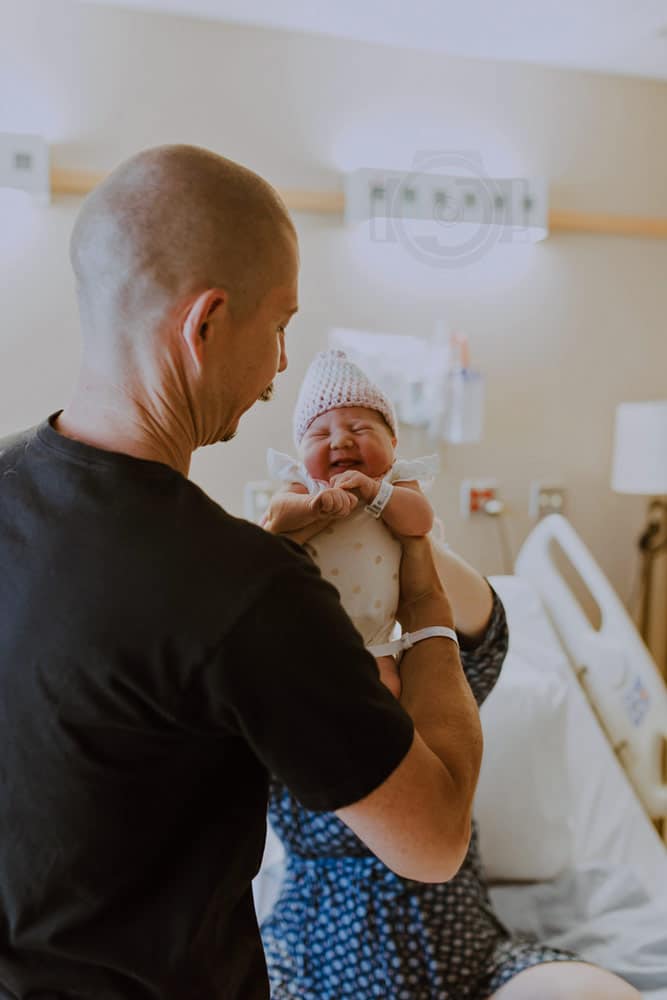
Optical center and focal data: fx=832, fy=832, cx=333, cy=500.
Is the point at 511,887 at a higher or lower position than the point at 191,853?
lower

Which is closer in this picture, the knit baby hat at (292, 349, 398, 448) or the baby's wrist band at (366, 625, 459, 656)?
the baby's wrist band at (366, 625, 459, 656)

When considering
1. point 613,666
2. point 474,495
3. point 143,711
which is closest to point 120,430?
point 143,711

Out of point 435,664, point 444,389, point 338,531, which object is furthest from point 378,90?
point 435,664

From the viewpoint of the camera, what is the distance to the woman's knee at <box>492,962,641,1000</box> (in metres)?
1.31

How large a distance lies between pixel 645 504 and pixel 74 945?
Result: 8.25ft

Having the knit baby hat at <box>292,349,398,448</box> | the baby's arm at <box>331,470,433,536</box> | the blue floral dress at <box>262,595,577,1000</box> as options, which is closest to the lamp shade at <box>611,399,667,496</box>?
the blue floral dress at <box>262,595,577,1000</box>

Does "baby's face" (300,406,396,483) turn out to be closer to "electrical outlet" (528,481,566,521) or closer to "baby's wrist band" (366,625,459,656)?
"baby's wrist band" (366,625,459,656)

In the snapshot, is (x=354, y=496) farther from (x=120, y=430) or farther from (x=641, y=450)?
(x=641, y=450)

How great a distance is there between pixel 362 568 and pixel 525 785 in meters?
1.05

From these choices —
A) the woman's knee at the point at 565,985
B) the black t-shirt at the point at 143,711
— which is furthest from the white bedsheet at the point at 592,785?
the black t-shirt at the point at 143,711

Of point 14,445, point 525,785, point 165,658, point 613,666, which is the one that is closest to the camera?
point 165,658

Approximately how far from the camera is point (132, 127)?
7.35 feet

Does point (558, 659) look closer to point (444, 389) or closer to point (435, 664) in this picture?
point (444, 389)

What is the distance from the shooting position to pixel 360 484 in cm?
104
